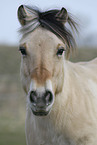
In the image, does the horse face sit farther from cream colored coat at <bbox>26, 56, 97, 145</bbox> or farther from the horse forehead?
cream colored coat at <bbox>26, 56, 97, 145</bbox>

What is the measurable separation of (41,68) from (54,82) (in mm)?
316

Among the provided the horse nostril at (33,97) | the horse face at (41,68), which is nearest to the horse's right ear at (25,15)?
the horse face at (41,68)

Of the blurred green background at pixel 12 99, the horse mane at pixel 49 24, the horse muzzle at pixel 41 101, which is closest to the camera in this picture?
the horse muzzle at pixel 41 101

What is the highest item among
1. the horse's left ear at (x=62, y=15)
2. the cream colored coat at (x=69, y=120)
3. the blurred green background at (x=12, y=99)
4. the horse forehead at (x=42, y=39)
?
the horse's left ear at (x=62, y=15)

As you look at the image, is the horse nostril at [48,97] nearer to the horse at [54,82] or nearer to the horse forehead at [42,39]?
the horse at [54,82]

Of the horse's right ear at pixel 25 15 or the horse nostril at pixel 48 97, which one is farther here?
the horse's right ear at pixel 25 15

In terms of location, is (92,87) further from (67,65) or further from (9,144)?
(9,144)

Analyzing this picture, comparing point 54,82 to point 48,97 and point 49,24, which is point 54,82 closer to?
point 48,97

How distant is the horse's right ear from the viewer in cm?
414

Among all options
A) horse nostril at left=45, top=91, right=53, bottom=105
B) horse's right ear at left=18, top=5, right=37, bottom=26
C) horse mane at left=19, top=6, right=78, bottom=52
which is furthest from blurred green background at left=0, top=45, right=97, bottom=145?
horse nostril at left=45, top=91, right=53, bottom=105

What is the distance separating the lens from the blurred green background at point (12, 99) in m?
10.8

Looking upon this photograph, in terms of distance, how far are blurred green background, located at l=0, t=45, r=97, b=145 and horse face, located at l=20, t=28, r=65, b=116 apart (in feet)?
6.35

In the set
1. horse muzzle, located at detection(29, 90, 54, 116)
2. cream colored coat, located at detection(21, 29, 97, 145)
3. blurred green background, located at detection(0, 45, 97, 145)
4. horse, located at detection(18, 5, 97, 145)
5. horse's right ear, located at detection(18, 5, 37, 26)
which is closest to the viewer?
horse muzzle, located at detection(29, 90, 54, 116)

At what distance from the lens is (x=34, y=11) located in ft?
13.7
